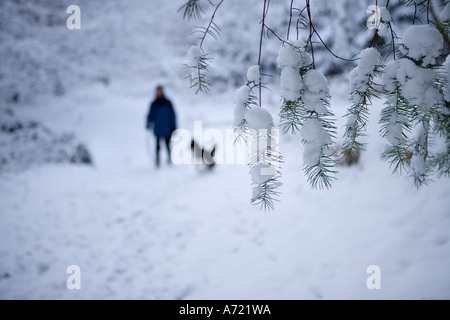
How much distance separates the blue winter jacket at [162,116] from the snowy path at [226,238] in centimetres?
161

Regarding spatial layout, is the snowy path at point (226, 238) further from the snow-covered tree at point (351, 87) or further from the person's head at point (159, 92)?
the person's head at point (159, 92)

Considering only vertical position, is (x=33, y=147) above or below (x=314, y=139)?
above

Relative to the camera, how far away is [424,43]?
0.96m

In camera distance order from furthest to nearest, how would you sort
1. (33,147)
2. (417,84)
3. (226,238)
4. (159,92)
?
(33,147) → (159,92) → (226,238) → (417,84)

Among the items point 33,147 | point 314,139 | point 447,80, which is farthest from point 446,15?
point 33,147

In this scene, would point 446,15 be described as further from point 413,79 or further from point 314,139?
point 314,139

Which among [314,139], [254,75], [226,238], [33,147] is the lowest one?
[226,238]

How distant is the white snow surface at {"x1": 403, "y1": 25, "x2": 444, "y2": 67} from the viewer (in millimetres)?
949

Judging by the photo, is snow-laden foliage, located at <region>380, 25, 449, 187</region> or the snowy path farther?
the snowy path

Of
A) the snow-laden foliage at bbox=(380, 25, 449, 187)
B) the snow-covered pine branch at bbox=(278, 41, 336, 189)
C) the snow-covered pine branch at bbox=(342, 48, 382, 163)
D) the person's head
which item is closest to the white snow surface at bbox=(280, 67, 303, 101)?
the snow-covered pine branch at bbox=(278, 41, 336, 189)

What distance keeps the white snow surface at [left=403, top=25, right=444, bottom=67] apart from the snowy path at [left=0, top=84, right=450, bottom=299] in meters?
1.89

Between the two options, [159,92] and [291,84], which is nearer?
[291,84]

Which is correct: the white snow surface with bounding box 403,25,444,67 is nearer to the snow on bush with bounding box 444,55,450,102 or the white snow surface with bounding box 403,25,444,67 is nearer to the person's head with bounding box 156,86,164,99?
the snow on bush with bounding box 444,55,450,102

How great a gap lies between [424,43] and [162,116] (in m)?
6.04
